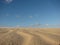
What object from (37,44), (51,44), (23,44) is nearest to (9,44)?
(23,44)

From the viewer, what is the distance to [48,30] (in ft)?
47.0

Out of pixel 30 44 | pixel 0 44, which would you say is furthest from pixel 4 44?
pixel 30 44

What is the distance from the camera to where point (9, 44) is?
28.9 ft

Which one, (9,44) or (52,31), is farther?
(52,31)

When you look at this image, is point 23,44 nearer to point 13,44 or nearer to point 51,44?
point 13,44

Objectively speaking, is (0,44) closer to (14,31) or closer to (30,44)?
(30,44)

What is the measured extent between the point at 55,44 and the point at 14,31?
6954mm

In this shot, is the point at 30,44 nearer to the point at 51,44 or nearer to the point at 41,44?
the point at 41,44

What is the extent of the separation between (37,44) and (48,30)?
18.9 feet

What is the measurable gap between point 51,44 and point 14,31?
22.7 feet

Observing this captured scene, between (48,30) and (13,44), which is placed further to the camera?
(48,30)

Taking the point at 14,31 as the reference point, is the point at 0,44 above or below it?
below

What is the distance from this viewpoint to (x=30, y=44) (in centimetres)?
890

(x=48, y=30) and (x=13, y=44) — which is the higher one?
(x=48, y=30)
